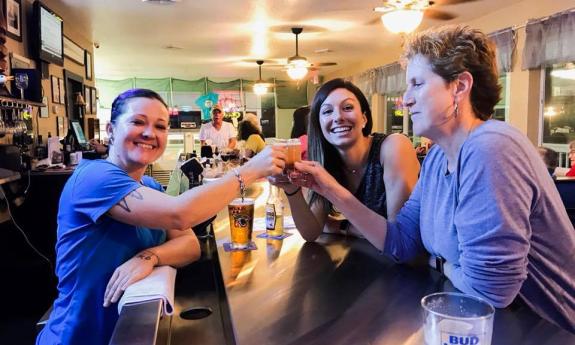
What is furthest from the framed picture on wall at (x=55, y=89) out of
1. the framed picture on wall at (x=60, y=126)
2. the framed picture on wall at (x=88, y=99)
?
the framed picture on wall at (x=88, y=99)

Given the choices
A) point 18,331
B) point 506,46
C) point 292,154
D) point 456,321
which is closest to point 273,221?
point 292,154

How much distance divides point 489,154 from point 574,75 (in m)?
4.65

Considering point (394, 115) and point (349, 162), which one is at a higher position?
point (394, 115)

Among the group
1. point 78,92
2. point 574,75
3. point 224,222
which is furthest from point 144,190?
point 78,92

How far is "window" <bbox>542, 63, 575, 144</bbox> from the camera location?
15.6ft

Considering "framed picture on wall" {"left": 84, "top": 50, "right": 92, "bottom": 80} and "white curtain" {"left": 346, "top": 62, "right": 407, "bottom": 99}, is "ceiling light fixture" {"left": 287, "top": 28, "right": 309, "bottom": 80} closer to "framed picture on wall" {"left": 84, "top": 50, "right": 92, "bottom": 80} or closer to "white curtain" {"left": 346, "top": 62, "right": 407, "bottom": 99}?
"white curtain" {"left": 346, "top": 62, "right": 407, "bottom": 99}

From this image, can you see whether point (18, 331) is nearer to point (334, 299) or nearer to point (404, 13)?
point (334, 299)

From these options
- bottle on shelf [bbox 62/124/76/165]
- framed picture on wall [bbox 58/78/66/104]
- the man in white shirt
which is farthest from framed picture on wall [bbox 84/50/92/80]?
bottle on shelf [bbox 62/124/76/165]

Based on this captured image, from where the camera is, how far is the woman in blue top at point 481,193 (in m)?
0.93

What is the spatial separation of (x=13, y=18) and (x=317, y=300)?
4181 mm

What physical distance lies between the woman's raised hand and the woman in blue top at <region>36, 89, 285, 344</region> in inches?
0.6

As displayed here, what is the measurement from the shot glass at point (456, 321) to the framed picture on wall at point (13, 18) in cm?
424

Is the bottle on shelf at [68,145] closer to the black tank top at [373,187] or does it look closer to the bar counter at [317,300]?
the bar counter at [317,300]

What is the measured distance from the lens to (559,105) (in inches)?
192
